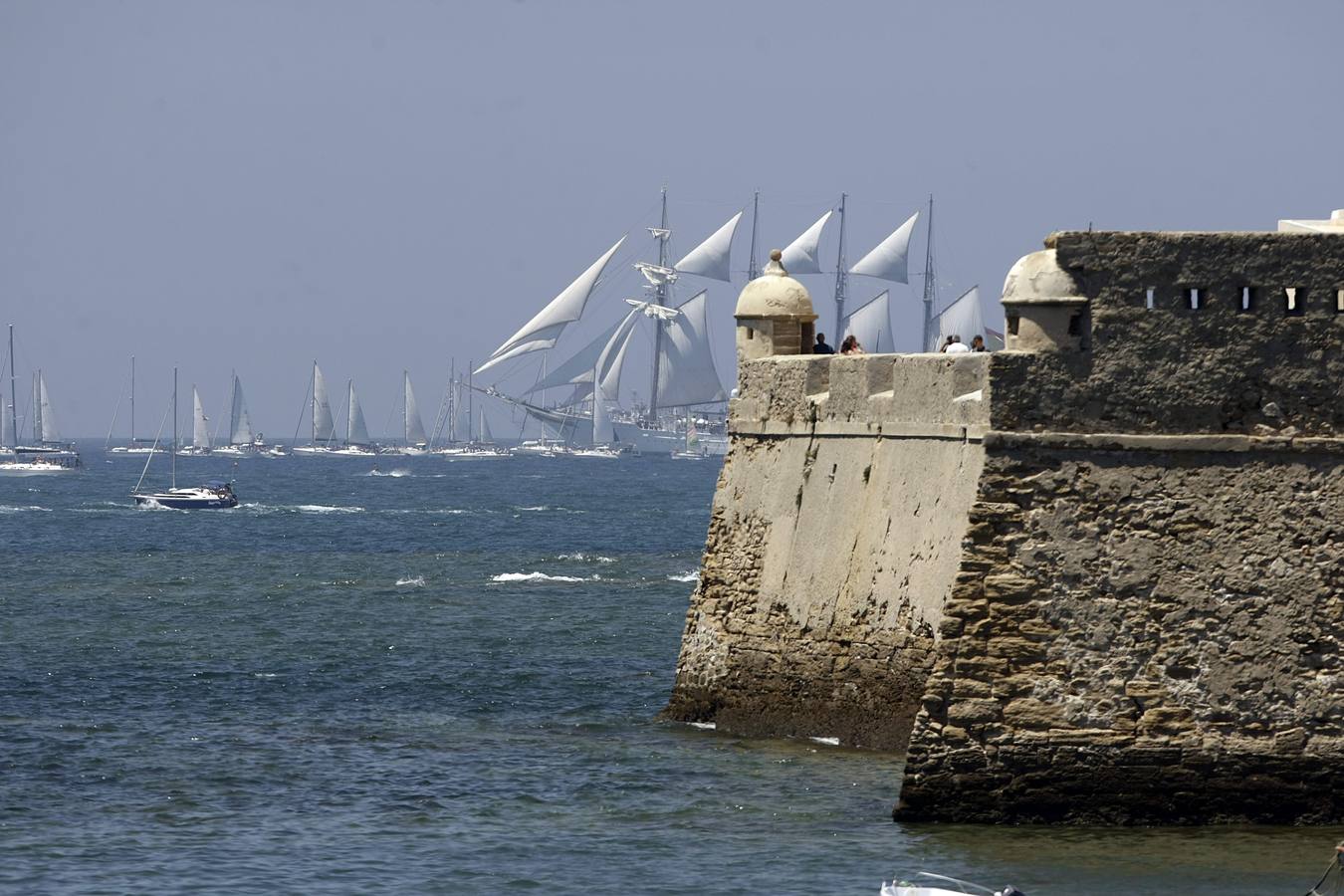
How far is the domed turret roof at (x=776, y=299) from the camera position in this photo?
22.6m

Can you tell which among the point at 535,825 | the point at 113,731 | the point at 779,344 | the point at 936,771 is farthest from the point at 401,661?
the point at 936,771

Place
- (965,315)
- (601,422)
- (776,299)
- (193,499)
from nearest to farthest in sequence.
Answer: (776,299), (193,499), (965,315), (601,422)

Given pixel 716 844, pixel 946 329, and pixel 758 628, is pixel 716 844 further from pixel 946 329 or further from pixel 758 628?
pixel 946 329

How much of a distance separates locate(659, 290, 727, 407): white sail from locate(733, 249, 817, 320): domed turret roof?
478ft

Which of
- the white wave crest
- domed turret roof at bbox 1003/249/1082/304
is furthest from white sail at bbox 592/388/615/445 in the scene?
domed turret roof at bbox 1003/249/1082/304

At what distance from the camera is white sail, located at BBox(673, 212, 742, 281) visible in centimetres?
16562

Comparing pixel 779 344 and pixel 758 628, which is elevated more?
pixel 779 344

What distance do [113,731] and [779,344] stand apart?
26.2 ft

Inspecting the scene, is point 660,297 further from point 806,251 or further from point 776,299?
point 776,299

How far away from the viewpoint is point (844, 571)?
20.5 metres

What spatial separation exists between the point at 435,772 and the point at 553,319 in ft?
444

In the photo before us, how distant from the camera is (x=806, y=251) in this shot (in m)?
160

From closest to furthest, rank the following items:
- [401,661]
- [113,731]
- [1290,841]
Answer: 1. [1290,841]
2. [113,731]
3. [401,661]

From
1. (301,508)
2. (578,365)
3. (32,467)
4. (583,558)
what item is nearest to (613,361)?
(578,365)
